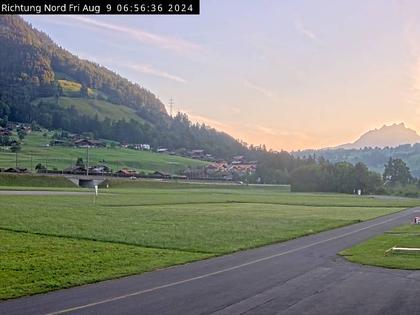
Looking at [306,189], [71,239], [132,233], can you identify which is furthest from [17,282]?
[306,189]

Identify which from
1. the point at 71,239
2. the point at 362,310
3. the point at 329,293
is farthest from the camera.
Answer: the point at 71,239

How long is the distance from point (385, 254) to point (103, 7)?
15572 mm

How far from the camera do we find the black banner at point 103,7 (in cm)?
1518

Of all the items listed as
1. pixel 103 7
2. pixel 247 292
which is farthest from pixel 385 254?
pixel 103 7

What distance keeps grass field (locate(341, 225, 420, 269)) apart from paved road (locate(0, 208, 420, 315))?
130 cm

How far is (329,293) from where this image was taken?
14.4 meters

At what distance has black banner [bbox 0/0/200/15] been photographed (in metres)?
15.2

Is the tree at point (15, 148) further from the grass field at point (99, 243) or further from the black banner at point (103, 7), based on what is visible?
the black banner at point (103, 7)

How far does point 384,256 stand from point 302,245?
5.12 metres

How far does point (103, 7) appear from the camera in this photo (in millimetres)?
15500

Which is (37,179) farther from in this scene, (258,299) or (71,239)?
(258,299)

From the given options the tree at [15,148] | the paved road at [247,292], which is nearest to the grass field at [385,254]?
the paved road at [247,292]

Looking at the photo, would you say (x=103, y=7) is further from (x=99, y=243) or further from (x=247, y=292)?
(x=99, y=243)

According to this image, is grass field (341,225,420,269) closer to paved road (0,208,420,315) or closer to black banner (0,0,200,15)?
paved road (0,208,420,315)
